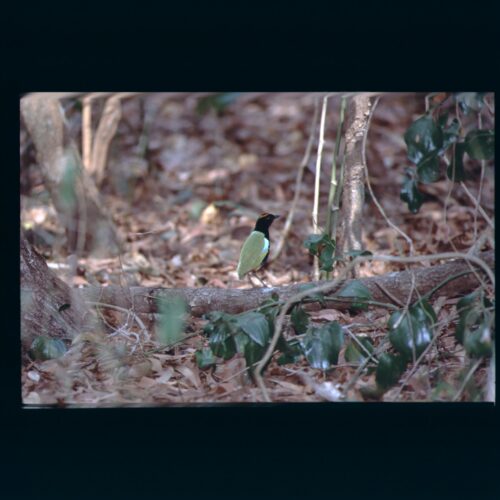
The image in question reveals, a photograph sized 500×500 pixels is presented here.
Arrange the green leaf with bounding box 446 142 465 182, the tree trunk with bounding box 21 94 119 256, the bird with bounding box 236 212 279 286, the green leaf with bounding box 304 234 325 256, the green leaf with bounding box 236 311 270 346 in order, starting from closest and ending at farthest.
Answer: the green leaf with bounding box 236 311 270 346, the green leaf with bounding box 446 142 465 182, the green leaf with bounding box 304 234 325 256, the bird with bounding box 236 212 279 286, the tree trunk with bounding box 21 94 119 256

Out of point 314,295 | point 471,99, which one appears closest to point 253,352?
point 314,295

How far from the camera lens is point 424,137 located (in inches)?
149

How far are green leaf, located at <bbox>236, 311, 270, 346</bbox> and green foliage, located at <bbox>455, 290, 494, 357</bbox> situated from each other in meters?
0.84

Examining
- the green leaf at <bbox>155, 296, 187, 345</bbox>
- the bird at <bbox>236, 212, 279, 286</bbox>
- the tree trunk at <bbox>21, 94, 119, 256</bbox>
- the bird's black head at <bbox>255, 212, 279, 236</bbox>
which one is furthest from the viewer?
the tree trunk at <bbox>21, 94, 119, 256</bbox>

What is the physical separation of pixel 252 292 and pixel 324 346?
65 centimetres

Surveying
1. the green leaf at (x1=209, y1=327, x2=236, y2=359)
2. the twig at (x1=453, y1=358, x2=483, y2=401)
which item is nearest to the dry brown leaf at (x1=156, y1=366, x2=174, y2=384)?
the green leaf at (x1=209, y1=327, x2=236, y2=359)

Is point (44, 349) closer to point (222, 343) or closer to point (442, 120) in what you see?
point (222, 343)

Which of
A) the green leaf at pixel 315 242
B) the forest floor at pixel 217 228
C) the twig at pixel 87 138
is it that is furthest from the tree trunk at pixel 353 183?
the twig at pixel 87 138

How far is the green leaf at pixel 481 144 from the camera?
12.3 feet

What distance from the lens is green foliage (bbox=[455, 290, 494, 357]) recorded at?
358cm

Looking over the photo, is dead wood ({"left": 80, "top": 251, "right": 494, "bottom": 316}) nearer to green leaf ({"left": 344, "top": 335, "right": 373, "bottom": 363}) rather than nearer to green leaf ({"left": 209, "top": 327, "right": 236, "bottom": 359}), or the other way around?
green leaf ({"left": 344, "top": 335, "right": 373, "bottom": 363})

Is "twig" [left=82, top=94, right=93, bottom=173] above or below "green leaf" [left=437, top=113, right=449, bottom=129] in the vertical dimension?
above
